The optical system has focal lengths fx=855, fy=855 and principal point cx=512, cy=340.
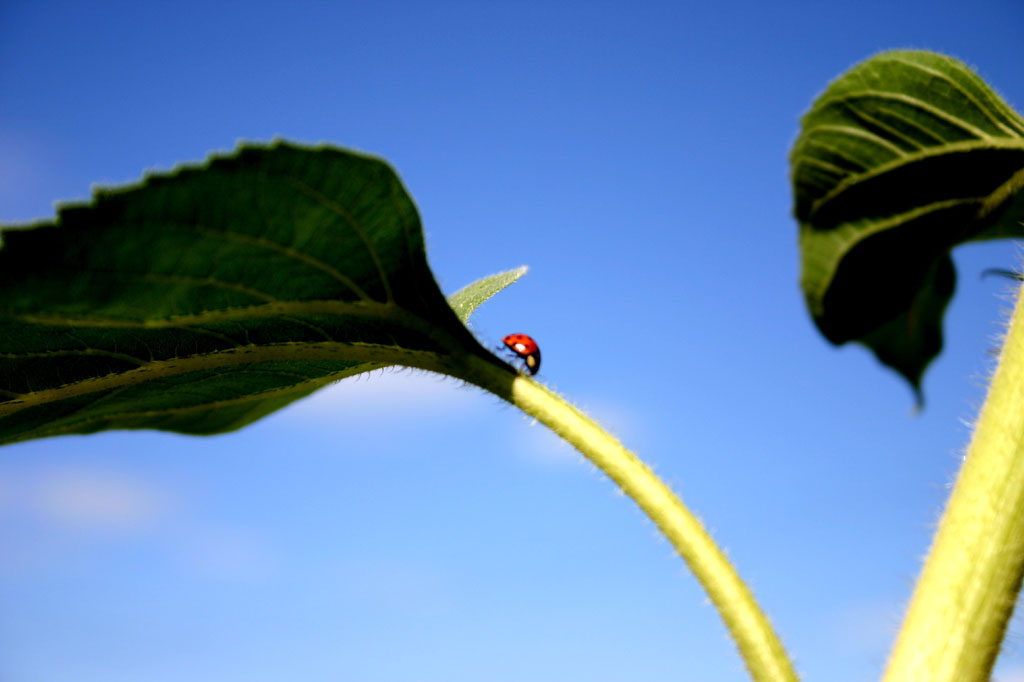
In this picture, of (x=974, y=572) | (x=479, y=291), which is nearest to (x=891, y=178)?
(x=974, y=572)

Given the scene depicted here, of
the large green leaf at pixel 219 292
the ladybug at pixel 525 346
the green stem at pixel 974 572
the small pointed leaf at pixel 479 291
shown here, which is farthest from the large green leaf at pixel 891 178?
the ladybug at pixel 525 346

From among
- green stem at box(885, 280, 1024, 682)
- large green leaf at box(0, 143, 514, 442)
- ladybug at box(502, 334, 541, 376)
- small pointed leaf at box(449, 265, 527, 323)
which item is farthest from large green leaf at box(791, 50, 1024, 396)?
ladybug at box(502, 334, 541, 376)

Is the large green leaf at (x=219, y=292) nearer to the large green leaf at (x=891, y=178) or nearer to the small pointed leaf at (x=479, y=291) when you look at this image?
the small pointed leaf at (x=479, y=291)

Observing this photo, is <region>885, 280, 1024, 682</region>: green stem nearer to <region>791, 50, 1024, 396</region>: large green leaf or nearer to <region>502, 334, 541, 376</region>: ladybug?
<region>791, 50, 1024, 396</region>: large green leaf

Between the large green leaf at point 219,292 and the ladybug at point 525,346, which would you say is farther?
the ladybug at point 525,346

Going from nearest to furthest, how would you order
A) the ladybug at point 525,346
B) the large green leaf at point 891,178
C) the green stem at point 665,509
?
the green stem at point 665,509, the large green leaf at point 891,178, the ladybug at point 525,346

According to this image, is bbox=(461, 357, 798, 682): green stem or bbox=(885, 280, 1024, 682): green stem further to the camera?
bbox=(461, 357, 798, 682): green stem

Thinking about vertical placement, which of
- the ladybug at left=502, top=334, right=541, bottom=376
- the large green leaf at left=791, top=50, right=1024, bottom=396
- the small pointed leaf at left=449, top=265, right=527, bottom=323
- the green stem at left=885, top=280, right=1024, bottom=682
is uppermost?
the ladybug at left=502, top=334, right=541, bottom=376
